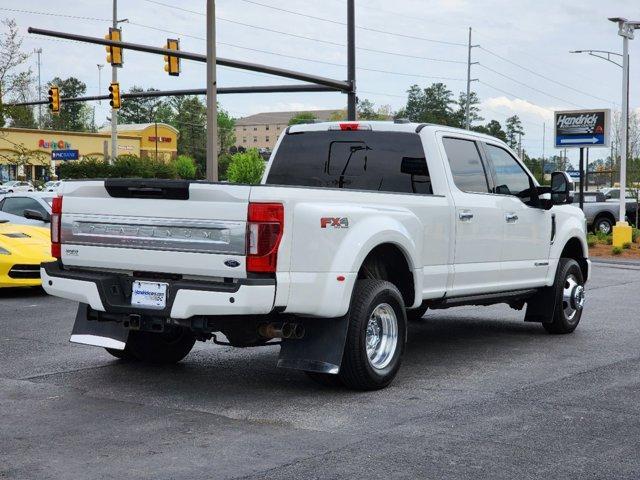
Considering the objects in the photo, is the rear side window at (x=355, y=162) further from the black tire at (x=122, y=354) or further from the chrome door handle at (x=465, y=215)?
the black tire at (x=122, y=354)

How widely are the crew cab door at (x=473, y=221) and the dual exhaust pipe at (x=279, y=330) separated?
200 centimetres

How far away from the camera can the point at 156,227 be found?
21.6 ft

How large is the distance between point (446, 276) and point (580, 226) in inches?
121

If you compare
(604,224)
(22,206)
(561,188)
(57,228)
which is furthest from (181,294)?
(604,224)

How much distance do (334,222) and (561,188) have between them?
3.89m

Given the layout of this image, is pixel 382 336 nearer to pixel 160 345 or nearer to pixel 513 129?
pixel 160 345

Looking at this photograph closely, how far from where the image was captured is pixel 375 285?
7.00m

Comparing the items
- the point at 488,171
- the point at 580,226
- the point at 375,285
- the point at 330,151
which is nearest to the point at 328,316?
the point at 375,285

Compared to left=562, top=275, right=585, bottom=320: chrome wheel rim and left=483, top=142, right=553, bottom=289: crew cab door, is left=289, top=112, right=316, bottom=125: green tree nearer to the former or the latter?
left=562, top=275, right=585, bottom=320: chrome wheel rim

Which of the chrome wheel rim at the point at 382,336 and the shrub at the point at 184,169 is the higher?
the shrub at the point at 184,169

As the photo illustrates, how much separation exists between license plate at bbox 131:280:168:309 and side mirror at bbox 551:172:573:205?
4.72m

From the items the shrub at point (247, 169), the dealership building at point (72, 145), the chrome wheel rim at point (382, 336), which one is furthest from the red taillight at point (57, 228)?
the shrub at point (247, 169)

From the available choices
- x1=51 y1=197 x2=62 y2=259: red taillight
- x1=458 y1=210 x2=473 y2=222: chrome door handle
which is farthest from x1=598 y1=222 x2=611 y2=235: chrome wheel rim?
x1=51 y1=197 x2=62 y2=259: red taillight

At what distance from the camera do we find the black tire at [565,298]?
1002 cm
